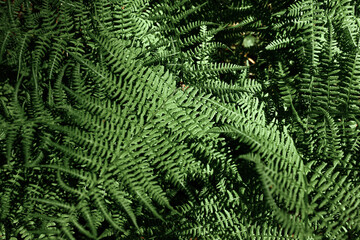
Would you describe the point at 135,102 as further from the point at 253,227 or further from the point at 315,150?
the point at 315,150

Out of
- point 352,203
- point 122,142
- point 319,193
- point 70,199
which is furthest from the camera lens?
point 70,199

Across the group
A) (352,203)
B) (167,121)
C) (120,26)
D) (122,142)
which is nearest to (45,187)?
(122,142)

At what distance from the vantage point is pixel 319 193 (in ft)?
4.76

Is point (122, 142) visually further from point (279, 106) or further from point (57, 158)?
point (279, 106)

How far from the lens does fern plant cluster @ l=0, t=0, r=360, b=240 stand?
157 centimetres

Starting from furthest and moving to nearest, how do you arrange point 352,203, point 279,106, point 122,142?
point 279,106
point 122,142
point 352,203

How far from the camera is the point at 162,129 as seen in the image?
5.66ft

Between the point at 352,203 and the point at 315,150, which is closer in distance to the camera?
the point at 352,203

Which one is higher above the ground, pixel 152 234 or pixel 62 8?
pixel 62 8

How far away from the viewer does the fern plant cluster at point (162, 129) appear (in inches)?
61.9

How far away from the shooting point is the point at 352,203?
5.11ft

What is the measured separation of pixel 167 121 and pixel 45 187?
97cm

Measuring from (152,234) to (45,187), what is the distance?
813 mm

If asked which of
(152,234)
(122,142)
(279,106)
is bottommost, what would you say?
(152,234)
